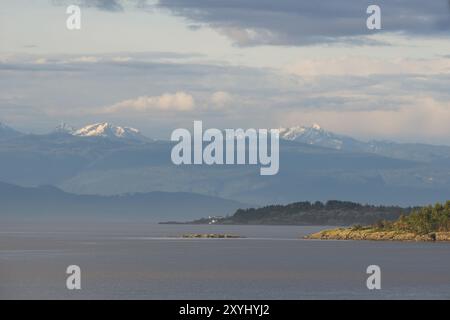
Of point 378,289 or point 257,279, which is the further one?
point 257,279

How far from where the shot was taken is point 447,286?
454 ft
